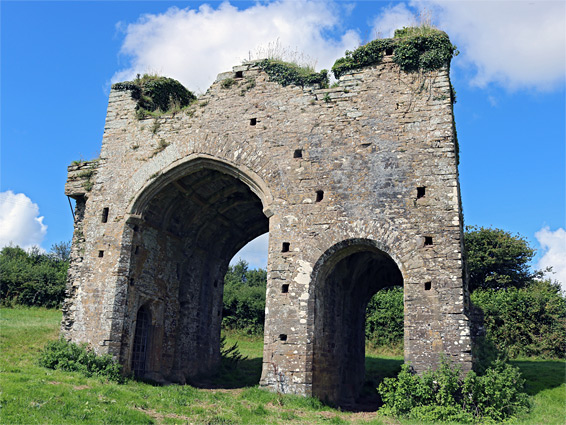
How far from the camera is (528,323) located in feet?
74.3

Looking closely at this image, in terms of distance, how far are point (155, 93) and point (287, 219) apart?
6.80 meters

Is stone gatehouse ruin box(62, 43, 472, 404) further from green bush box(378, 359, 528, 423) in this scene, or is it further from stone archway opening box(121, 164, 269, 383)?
green bush box(378, 359, 528, 423)

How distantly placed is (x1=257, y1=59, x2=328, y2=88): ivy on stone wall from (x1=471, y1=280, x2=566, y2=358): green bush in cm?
1327

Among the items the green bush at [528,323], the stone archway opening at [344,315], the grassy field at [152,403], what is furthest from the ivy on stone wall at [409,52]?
the green bush at [528,323]

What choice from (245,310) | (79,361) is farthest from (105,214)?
(245,310)

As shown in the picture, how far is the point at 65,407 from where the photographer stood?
9.52 meters

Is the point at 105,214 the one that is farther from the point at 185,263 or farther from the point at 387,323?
the point at 387,323

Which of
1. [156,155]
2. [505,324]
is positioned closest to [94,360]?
[156,155]

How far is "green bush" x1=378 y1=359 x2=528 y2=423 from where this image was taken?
10.4 metres

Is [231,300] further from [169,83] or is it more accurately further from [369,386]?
[169,83]

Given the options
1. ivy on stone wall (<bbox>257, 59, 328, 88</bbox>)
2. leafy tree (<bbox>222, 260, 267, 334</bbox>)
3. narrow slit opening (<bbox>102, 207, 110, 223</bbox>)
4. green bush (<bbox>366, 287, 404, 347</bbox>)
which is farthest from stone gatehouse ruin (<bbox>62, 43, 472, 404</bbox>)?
leafy tree (<bbox>222, 260, 267, 334</bbox>)

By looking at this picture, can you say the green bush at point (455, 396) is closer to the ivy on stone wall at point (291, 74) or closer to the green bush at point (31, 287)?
the ivy on stone wall at point (291, 74)

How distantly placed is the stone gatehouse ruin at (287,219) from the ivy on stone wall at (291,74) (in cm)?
21

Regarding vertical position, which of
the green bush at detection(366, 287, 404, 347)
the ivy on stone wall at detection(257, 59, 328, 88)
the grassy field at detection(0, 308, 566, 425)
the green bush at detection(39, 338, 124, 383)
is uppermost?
the ivy on stone wall at detection(257, 59, 328, 88)
